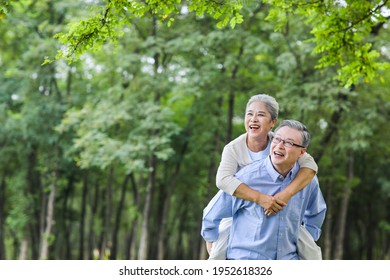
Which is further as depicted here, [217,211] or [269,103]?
[269,103]

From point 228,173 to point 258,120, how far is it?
1.50ft

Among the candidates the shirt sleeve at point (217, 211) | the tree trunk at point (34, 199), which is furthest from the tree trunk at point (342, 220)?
the shirt sleeve at point (217, 211)

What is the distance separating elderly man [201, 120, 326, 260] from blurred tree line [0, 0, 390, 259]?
9.24m

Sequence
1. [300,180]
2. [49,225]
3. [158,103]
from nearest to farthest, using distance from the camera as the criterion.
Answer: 1. [300,180]
2. [158,103]
3. [49,225]

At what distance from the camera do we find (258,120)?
4.41m

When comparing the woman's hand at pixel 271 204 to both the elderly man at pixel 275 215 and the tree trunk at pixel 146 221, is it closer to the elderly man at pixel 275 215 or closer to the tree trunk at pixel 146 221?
the elderly man at pixel 275 215

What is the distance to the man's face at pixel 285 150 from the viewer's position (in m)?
4.02

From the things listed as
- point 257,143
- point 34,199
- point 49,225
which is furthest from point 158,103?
point 257,143

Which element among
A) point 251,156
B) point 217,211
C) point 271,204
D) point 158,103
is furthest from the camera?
point 158,103

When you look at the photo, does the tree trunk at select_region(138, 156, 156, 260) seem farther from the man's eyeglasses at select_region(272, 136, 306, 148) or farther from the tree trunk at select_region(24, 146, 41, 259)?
the man's eyeglasses at select_region(272, 136, 306, 148)

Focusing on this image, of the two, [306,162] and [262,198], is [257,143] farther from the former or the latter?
[262,198]

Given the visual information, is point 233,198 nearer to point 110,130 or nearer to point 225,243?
point 225,243

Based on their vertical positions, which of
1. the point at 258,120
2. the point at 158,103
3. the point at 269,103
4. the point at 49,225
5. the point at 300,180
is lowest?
the point at 300,180
